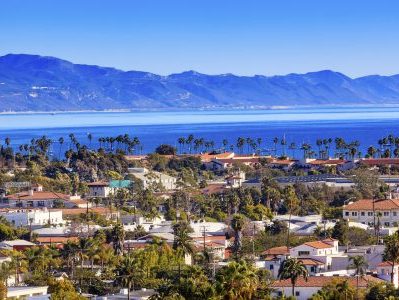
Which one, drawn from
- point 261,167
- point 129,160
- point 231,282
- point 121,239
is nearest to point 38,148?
point 129,160

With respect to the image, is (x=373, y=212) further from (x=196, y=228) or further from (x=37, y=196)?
(x=37, y=196)

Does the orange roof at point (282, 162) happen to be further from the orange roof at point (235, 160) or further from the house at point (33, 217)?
the house at point (33, 217)

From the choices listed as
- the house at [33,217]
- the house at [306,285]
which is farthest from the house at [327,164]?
the house at [306,285]

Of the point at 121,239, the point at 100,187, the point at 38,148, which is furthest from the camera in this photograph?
the point at 38,148

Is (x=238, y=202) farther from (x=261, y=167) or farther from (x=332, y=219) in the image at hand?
(x=261, y=167)

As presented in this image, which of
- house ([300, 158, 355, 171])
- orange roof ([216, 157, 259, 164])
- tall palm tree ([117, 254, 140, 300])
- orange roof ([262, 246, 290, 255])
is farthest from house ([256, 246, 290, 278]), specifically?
orange roof ([216, 157, 259, 164])

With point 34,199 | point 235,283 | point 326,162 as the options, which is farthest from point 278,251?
point 326,162

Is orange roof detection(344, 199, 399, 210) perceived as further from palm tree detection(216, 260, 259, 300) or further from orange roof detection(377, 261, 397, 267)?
A: palm tree detection(216, 260, 259, 300)
